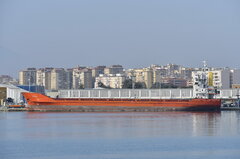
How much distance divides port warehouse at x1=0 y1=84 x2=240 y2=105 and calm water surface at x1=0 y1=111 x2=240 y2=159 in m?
35.4

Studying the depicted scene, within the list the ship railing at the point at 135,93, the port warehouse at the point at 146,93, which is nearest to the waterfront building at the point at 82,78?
the ship railing at the point at 135,93

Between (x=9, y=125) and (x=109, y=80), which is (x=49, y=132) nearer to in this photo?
(x=9, y=125)

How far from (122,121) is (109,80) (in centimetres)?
12142

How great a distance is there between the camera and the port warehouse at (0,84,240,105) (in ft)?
295

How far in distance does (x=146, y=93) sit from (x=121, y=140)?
52.4 m

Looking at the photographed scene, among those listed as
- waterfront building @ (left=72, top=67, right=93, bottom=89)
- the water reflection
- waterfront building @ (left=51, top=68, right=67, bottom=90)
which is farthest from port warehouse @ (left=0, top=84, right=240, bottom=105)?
waterfront building @ (left=51, top=68, right=67, bottom=90)

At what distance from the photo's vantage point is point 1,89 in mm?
101062

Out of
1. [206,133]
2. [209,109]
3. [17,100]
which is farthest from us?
[17,100]

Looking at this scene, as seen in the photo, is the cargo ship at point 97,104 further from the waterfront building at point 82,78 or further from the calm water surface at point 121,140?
the waterfront building at point 82,78

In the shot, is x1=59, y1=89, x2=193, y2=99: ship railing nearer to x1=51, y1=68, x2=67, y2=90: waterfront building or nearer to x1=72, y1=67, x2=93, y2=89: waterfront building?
x1=72, y1=67, x2=93, y2=89: waterfront building

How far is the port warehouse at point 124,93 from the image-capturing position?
89875mm

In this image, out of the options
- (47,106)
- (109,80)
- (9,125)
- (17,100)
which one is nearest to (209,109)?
(47,106)

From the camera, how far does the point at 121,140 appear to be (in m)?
40.8

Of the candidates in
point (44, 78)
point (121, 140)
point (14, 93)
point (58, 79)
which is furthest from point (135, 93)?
point (58, 79)
